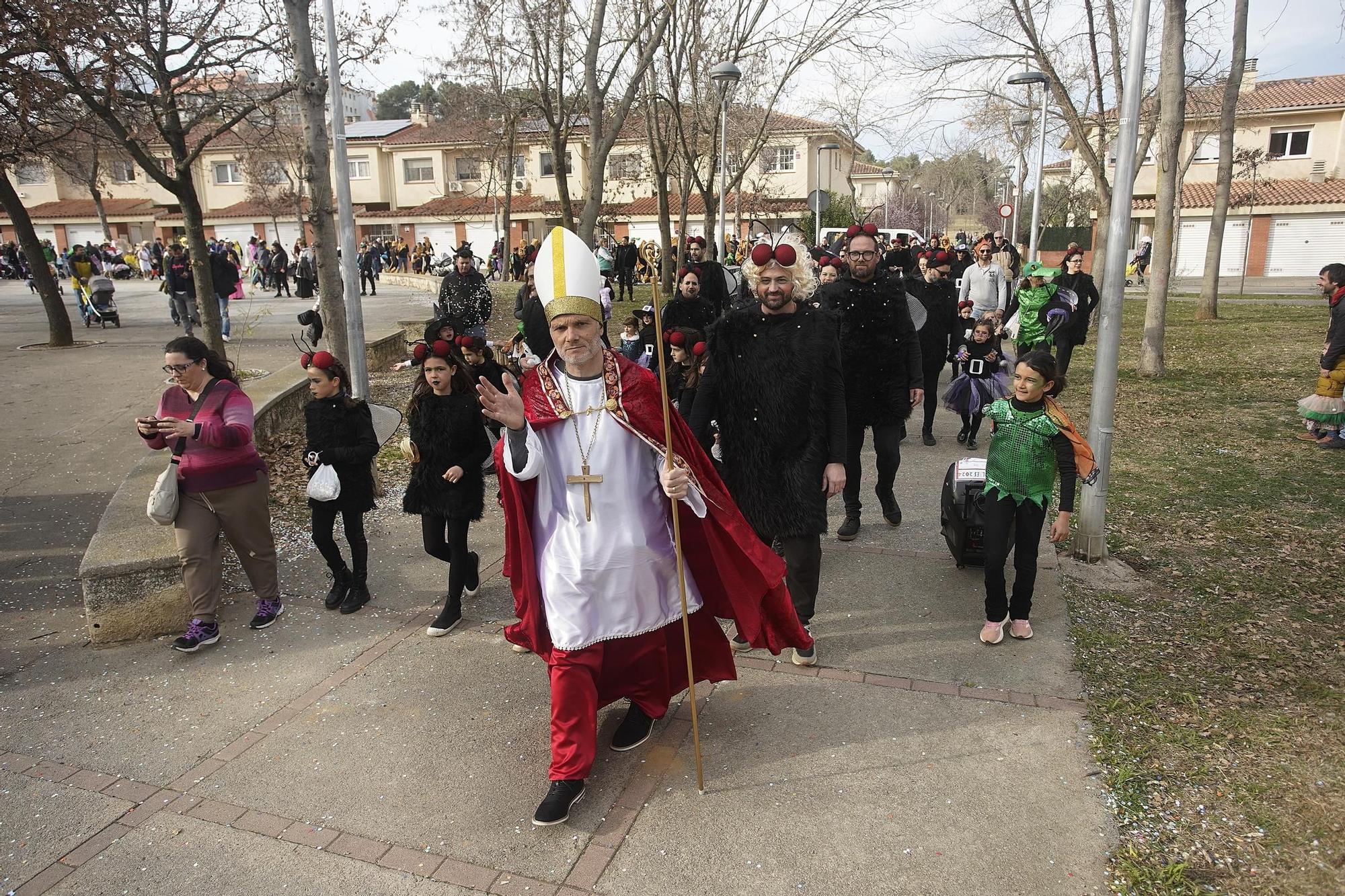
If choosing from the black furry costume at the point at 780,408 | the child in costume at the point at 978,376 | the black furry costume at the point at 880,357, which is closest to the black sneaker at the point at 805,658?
the black furry costume at the point at 780,408

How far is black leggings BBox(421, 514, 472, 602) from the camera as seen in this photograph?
4840mm

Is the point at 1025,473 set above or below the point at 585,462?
below

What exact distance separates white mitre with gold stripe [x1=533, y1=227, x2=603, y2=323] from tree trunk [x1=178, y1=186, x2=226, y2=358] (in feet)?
31.6

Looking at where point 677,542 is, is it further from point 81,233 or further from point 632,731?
point 81,233

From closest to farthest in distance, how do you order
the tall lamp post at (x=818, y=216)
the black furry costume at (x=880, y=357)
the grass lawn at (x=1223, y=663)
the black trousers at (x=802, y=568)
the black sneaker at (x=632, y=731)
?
1. the grass lawn at (x=1223, y=663)
2. the black sneaker at (x=632, y=731)
3. the black trousers at (x=802, y=568)
4. the black furry costume at (x=880, y=357)
5. the tall lamp post at (x=818, y=216)

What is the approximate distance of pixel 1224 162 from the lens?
17.2 meters

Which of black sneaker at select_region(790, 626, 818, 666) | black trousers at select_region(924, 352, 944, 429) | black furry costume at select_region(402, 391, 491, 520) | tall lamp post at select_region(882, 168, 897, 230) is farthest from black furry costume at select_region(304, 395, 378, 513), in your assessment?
tall lamp post at select_region(882, 168, 897, 230)

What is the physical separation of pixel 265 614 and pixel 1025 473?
4079mm

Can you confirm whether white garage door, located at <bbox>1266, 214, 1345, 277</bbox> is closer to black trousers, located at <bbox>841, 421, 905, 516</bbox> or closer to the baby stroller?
black trousers, located at <bbox>841, 421, 905, 516</bbox>

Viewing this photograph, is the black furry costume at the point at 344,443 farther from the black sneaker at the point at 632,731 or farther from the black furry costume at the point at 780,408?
the black sneaker at the point at 632,731

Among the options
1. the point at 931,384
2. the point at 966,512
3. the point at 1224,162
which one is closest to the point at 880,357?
the point at 966,512

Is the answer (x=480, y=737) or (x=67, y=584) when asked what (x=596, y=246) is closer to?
(x=67, y=584)

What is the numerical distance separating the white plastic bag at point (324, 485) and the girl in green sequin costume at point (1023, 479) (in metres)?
3.43

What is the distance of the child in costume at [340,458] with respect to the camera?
16.4 feet
